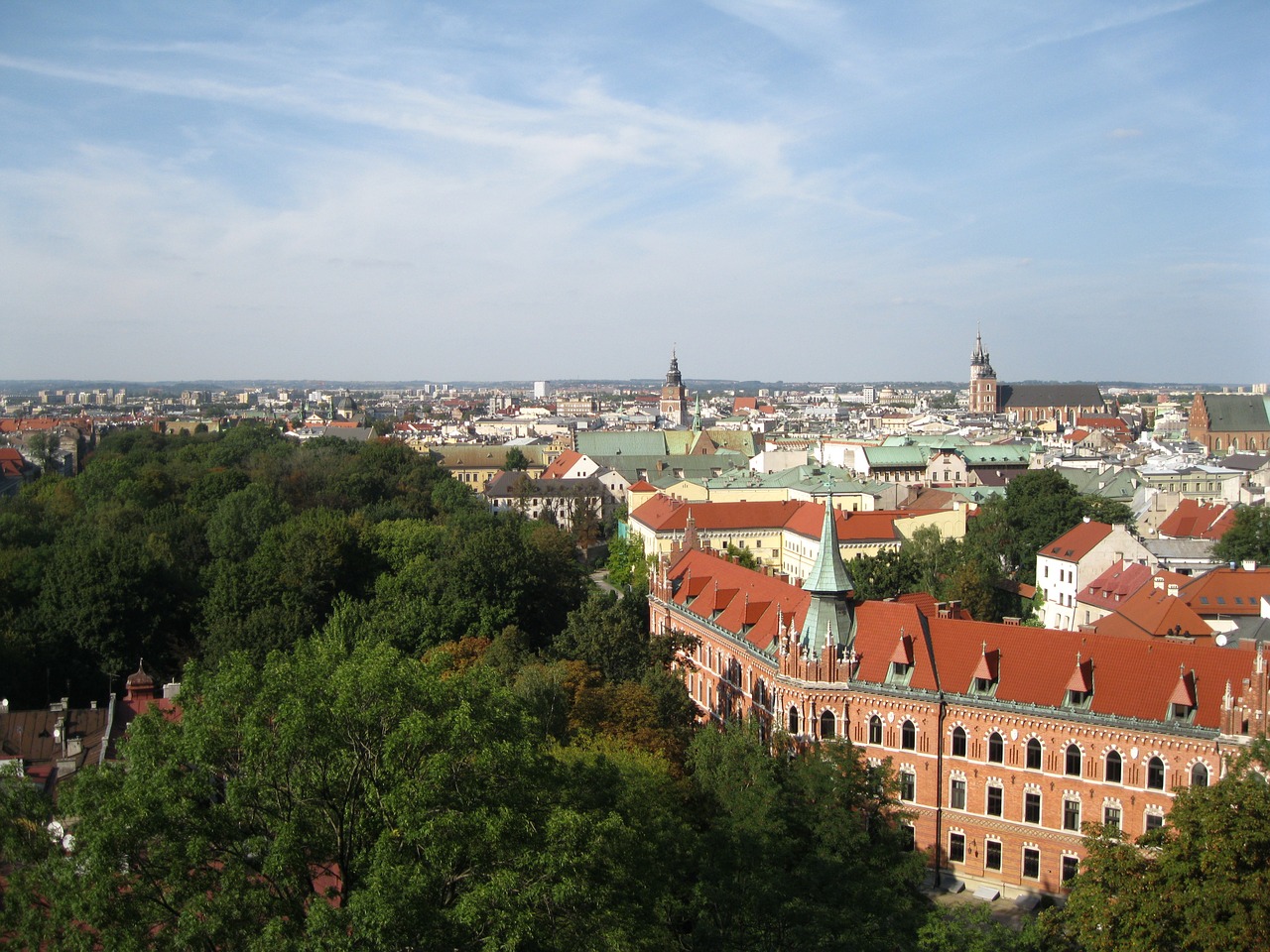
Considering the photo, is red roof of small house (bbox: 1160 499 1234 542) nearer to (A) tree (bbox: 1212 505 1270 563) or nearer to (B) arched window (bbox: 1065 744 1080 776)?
(A) tree (bbox: 1212 505 1270 563)

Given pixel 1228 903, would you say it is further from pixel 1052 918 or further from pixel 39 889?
pixel 39 889

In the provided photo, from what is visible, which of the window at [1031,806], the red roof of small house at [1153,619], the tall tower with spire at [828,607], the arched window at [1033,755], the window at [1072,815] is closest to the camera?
the window at [1072,815]

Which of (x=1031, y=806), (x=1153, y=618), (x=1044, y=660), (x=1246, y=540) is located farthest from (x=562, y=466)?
(x=1031, y=806)

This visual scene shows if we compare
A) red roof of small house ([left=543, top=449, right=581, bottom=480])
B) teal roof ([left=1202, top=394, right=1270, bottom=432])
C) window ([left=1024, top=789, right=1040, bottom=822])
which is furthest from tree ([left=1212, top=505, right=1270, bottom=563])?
teal roof ([left=1202, top=394, right=1270, bottom=432])

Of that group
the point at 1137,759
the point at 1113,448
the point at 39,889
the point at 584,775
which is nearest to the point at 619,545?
the point at 1137,759

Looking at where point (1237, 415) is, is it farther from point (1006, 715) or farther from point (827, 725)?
point (827, 725)

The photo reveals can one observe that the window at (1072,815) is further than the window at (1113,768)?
Yes

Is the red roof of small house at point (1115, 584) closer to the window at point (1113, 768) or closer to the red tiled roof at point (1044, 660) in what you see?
the red tiled roof at point (1044, 660)

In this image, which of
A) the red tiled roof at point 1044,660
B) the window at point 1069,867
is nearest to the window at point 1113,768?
the red tiled roof at point 1044,660
